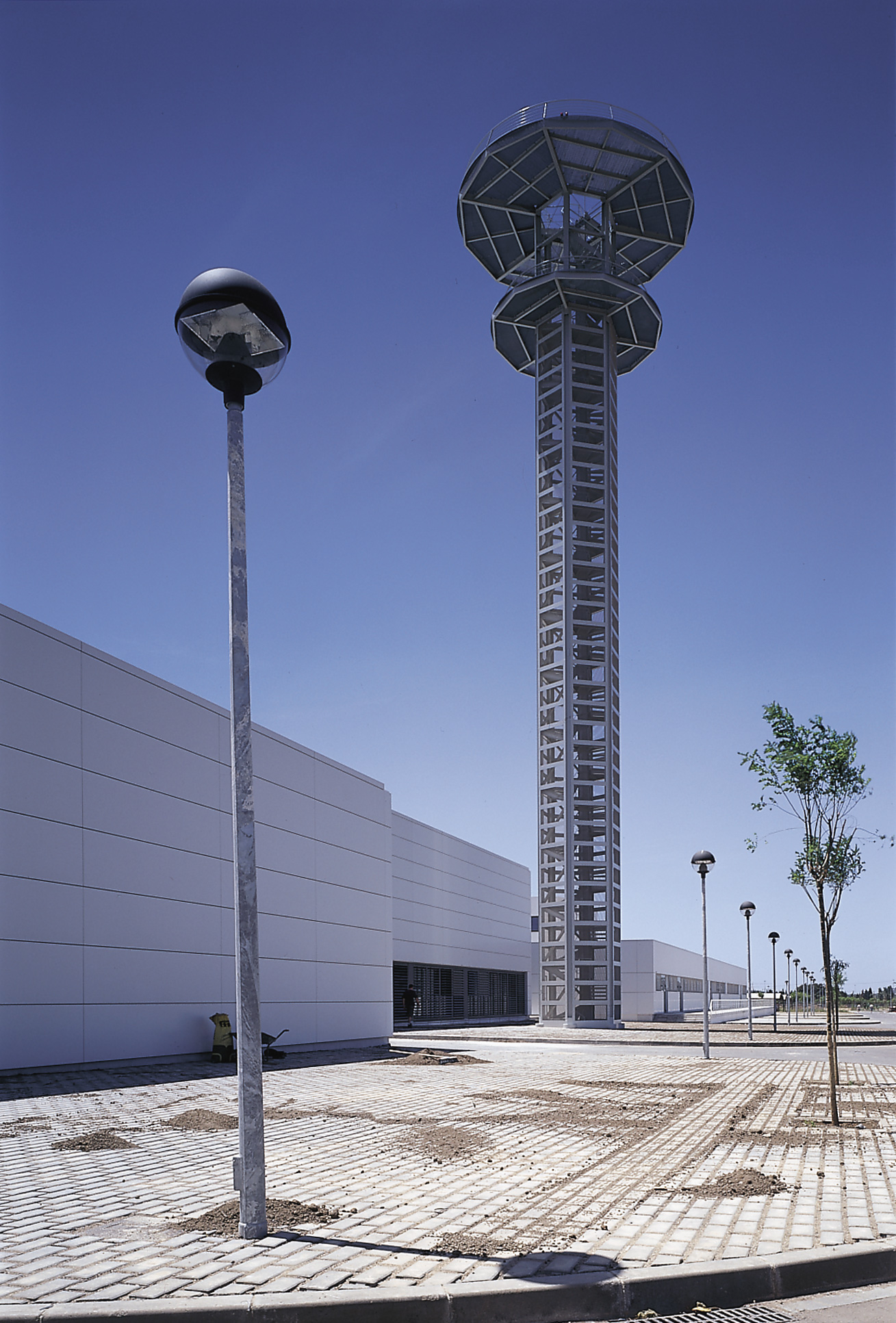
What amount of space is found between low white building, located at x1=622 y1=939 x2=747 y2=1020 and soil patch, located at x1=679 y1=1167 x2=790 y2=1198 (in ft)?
175

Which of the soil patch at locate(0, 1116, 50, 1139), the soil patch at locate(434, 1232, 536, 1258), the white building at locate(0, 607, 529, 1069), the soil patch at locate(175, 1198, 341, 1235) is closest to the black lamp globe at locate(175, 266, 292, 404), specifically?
the soil patch at locate(175, 1198, 341, 1235)

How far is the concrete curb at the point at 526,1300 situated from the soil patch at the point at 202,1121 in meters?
6.81

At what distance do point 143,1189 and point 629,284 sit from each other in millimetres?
44280

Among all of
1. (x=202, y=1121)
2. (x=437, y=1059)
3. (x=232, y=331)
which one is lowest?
(x=437, y=1059)

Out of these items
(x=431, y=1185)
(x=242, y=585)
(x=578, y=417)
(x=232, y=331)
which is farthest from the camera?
(x=578, y=417)

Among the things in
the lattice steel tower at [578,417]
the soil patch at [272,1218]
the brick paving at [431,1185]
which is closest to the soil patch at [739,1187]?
the brick paving at [431,1185]

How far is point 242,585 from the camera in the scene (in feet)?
23.9

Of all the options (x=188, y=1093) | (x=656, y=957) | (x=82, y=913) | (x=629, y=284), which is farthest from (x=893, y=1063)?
(x=656, y=957)

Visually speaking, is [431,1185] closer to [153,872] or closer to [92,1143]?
[92,1143]

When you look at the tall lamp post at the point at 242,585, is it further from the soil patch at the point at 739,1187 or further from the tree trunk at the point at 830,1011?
the tree trunk at the point at 830,1011

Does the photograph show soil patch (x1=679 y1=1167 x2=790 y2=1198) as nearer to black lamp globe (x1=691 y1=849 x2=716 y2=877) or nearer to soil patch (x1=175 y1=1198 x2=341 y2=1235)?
soil patch (x1=175 y1=1198 x2=341 y2=1235)

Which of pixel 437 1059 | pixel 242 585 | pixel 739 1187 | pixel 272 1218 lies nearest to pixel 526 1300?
pixel 272 1218

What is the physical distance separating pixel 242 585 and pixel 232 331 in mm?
1729

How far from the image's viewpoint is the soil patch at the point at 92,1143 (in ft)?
33.5
